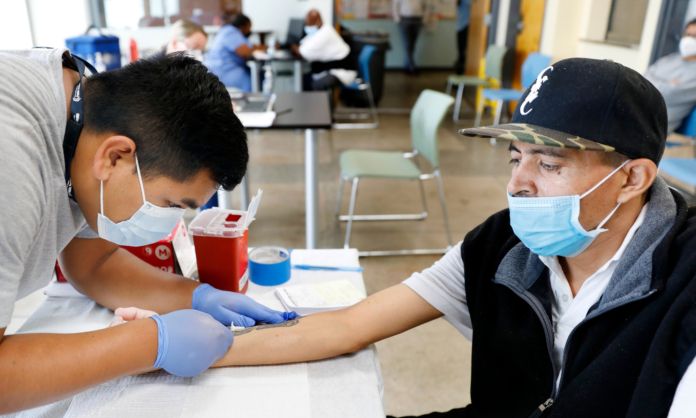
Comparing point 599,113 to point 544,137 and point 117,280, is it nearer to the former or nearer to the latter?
point 544,137

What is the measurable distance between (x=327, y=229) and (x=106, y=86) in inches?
92.3

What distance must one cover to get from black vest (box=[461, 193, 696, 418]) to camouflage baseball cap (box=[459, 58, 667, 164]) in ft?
0.49

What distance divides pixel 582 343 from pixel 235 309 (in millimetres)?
632

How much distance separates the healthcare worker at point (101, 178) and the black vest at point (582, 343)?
1.61ft

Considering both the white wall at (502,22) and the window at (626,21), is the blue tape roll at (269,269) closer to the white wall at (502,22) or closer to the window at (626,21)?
the window at (626,21)

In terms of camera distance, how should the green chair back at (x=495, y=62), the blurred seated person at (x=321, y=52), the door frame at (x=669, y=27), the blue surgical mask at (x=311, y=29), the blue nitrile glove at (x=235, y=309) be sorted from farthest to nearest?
the blue surgical mask at (x=311, y=29), the green chair back at (x=495, y=62), the blurred seated person at (x=321, y=52), the door frame at (x=669, y=27), the blue nitrile glove at (x=235, y=309)

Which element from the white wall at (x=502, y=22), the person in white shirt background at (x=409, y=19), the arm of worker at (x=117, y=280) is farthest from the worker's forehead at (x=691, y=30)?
the person in white shirt background at (x=409, y=19)

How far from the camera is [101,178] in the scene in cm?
86

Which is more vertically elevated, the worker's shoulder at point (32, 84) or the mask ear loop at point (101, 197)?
the worker's shoulder at point (32, 84)

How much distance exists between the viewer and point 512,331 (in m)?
0.94

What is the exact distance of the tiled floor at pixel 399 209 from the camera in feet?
6.30

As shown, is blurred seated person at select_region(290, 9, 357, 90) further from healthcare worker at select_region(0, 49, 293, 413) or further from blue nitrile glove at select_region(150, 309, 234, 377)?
blue nitrile glove at select_region(150, 309, 234, 377)

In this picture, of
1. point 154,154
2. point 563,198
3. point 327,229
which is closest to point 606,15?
point 327,229

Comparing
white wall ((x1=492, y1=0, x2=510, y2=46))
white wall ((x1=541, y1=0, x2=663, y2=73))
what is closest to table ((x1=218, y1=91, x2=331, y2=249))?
white wall ((x1=541, y1=0, x2=663, y2=73))
